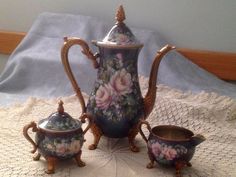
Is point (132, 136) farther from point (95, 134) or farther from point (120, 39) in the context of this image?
point (120, 39)

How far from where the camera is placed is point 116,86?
2.15 ft

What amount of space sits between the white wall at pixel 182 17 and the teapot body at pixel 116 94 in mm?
699

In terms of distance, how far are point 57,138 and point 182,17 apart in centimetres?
89

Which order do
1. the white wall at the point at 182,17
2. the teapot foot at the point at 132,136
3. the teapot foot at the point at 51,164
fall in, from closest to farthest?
the teapot foot at the point at 51,164
the teapot foot at the point at 132,136
the white wall at the point at 182,17

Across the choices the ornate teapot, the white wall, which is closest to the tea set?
the ornate teapot

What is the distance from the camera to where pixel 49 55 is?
4.13ft

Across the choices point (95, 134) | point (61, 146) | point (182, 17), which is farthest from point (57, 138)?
point (182, 17)

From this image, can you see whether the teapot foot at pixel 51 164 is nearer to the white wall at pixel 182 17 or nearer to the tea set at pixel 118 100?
the tea set at pixel 118 100

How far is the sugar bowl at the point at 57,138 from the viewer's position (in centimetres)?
57

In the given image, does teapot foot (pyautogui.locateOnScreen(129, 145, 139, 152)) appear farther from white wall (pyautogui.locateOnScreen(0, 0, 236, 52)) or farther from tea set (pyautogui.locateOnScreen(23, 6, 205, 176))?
white wall (pyautogui.locateOnScreen(0, 0, 236, 52))

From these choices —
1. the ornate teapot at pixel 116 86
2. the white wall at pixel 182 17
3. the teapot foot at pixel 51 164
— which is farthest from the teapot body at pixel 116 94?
the white wall at pixel 182 17

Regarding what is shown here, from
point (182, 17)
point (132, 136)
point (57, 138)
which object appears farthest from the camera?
point (182, 17)

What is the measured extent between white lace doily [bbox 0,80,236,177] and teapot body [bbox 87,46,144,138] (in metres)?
0.05

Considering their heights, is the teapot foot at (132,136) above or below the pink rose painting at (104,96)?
below
